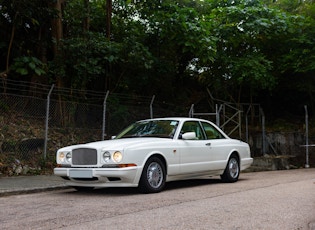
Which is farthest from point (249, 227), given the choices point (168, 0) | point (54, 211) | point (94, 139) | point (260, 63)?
point (260, 63)

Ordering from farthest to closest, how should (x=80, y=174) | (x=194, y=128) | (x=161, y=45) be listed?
(x=161, y=45)
(x=194, y=128)
(x=80, y=174)

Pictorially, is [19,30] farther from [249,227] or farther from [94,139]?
[249,227]

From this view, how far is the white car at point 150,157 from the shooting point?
25.5 feet

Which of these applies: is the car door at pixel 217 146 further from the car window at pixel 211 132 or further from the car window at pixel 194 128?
the car window at pixel 194 128

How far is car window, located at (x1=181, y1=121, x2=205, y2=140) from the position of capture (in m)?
9.52

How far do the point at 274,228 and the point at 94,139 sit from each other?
8727 mm

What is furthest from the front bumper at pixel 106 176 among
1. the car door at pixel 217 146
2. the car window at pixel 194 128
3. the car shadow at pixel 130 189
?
the car door at pixel 217 146

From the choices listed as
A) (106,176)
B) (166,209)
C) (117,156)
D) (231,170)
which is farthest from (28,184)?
(231,170)

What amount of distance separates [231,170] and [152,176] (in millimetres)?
3022

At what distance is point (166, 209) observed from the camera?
6.27 m

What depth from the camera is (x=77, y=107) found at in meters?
12.8

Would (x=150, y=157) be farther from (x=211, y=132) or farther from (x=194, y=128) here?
(x=211, y=132)

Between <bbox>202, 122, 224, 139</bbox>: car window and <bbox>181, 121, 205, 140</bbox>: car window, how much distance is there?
0.24 meters

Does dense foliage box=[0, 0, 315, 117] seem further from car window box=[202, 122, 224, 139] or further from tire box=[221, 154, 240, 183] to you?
tire box=[221, 154, 240, 183]
